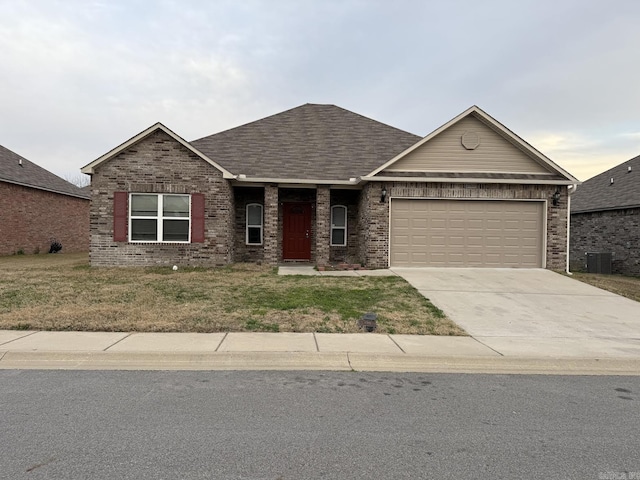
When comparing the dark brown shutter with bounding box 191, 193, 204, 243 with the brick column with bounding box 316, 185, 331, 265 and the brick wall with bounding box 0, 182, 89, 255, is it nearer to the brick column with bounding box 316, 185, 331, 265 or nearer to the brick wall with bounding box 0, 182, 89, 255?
the brick column with bounding box 316, 185, 331, 265

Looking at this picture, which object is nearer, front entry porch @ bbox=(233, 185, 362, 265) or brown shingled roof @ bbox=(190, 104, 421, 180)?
brown shingled roof @ bbox=(190, 104, 421, 180)

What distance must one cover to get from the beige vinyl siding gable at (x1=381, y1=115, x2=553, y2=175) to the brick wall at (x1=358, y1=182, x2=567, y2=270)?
684 millimetres

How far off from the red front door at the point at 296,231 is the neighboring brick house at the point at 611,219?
1312 cm

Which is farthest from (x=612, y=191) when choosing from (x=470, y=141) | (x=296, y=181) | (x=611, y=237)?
(x=296, y=181)

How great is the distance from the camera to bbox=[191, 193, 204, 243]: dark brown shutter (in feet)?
46.9

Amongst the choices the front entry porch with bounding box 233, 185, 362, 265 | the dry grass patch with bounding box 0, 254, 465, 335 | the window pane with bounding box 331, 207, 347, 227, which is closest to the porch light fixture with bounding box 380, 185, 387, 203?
the front entry porch with bounding box 233, 185, 362, 265

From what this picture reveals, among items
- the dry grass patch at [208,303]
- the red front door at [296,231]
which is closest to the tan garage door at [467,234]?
the dry grass patch at [208,303]

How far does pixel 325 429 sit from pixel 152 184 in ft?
40.1

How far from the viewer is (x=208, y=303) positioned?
28.9 feet

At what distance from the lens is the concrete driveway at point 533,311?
6.83 meters

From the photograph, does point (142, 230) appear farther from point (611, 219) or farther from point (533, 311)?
point (611, 219)

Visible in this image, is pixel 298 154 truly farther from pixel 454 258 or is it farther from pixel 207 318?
A: pixel 207 318

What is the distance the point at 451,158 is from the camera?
14.5 meters

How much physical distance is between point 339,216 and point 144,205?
7.13 m
